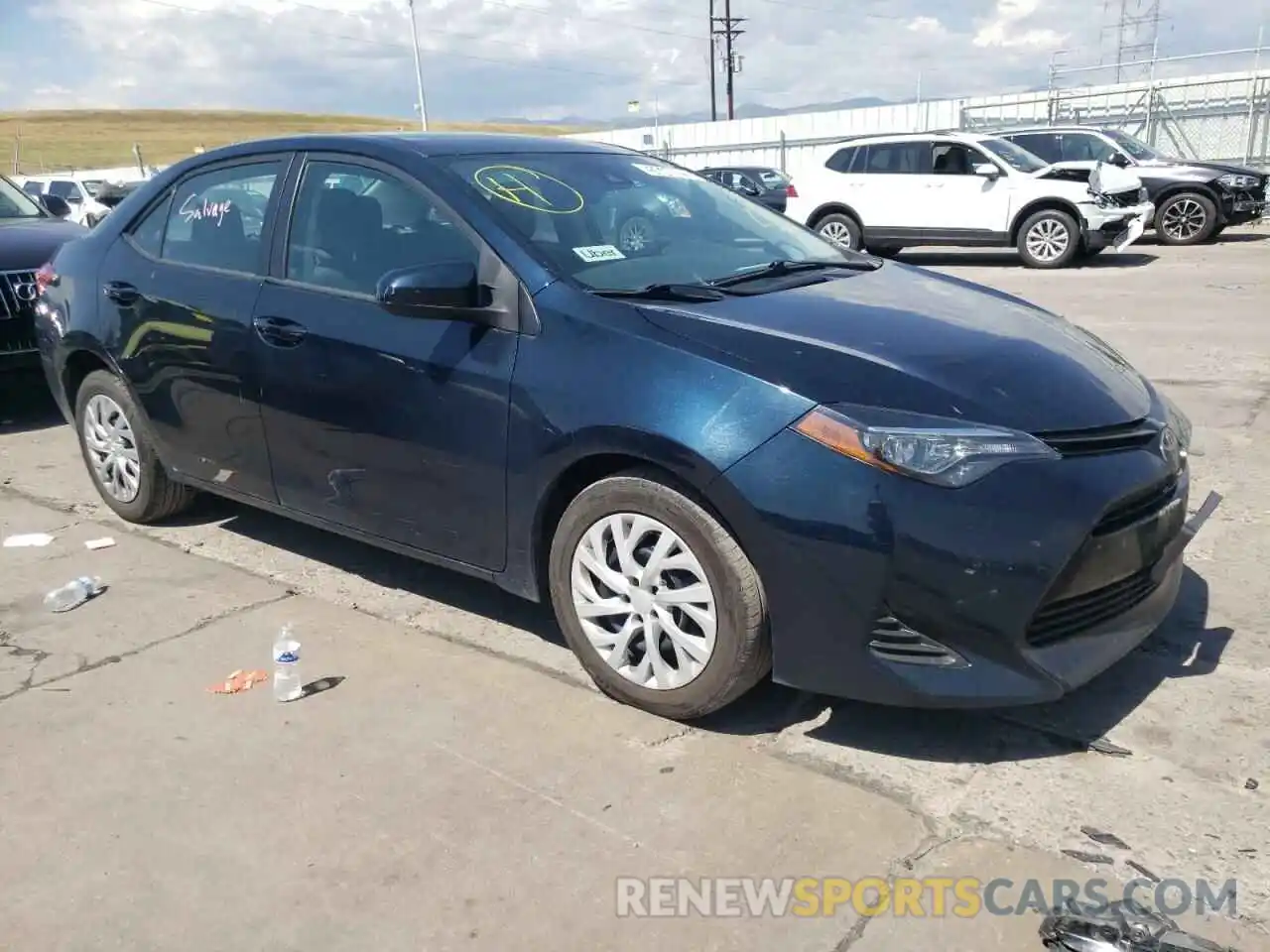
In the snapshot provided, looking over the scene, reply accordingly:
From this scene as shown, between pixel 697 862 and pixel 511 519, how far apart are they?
125 cm

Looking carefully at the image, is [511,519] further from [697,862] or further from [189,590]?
[189,590]

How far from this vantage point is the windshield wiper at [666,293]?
10.9 feet

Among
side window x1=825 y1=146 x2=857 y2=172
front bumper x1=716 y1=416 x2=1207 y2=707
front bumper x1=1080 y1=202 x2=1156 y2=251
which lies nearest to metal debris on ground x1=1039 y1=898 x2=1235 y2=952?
front bumper x1=716 y1=416 x2=1207 y2=707

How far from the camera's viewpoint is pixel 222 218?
174 inches

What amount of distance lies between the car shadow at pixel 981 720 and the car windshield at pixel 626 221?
4.52ft

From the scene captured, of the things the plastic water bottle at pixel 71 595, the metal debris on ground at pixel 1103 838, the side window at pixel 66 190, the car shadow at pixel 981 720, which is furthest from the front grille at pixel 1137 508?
the side window at pixel 66 190

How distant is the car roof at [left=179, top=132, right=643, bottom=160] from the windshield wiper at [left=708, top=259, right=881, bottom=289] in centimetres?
97

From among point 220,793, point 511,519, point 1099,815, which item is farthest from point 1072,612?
point 220,793

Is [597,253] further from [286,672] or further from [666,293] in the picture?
[286,672]

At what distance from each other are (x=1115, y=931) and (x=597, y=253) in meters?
2.40

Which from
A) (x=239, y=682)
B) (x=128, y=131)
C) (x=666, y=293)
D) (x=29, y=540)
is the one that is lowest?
(x=239, y=682)

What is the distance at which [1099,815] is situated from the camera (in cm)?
270

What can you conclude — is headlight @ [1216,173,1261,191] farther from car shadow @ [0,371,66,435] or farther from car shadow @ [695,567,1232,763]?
car shadow @ [0,371,66,435]

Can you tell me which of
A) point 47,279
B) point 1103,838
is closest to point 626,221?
point 1103,838
